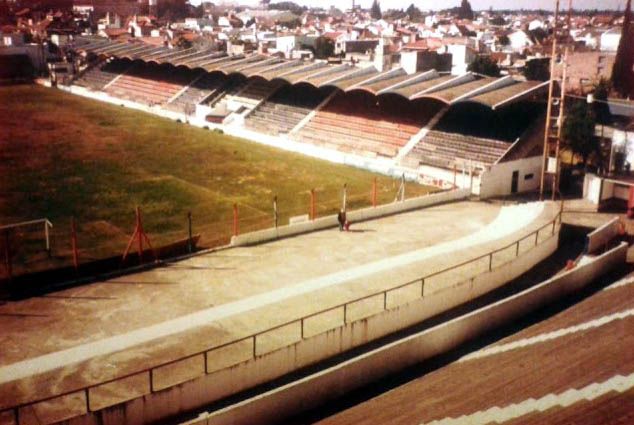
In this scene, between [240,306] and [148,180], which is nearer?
[240,306]

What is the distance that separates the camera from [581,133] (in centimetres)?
3978

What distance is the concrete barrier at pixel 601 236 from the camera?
26.0 meters

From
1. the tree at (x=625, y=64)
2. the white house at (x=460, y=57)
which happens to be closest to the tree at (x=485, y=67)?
the white house at (x=460, y=57)

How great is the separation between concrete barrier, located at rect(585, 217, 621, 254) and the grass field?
39.3 ft

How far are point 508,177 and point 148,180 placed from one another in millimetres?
21544

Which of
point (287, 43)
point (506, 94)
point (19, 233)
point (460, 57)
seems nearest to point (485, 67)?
point (460, 57)

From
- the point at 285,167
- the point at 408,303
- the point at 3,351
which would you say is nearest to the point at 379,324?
the point at 408,303

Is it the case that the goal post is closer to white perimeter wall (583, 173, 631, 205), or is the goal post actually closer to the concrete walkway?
the concrete walkway

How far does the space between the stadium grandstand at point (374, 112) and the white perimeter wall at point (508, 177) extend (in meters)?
0.06

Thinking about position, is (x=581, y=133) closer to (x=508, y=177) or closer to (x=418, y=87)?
(x=508, y=177)

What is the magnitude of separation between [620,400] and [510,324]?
6.50 m

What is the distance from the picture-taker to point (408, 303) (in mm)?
19766

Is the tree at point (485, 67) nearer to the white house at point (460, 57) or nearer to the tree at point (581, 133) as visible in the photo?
the white house at point (460, 57)

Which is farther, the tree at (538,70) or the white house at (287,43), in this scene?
the white house at (287,43)
